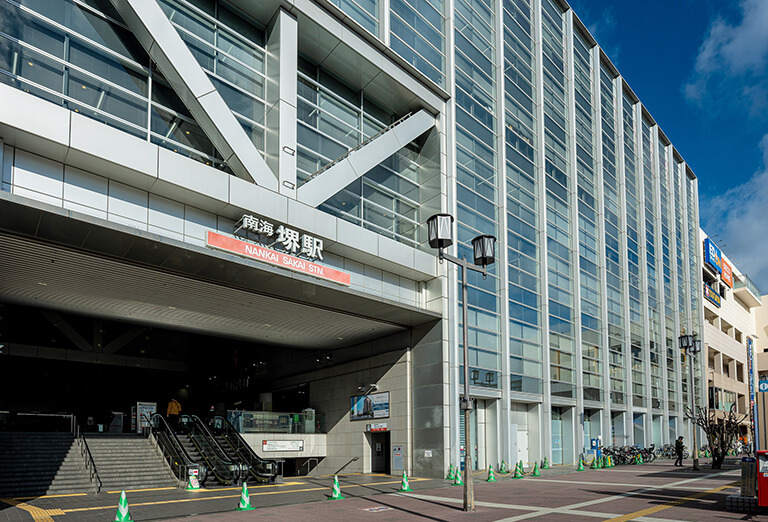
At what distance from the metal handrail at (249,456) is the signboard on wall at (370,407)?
6.13 m

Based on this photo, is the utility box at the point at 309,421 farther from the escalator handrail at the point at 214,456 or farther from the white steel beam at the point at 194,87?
the white steel beam at the point at 194,87

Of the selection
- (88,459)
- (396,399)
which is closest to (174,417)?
(88,459)

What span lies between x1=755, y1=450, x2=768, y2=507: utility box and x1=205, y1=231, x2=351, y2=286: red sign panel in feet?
45.4

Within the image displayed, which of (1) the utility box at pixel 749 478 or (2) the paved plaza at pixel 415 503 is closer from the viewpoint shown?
(1) the utility box at pixel 749 478

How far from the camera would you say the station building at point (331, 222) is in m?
17.3

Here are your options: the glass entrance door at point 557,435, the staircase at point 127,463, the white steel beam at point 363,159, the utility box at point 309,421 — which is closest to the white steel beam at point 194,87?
the white steel beam at point 363,159

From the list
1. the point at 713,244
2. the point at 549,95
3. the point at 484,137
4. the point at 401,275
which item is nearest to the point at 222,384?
the point at 401,275

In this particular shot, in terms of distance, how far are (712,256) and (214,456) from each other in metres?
63.6

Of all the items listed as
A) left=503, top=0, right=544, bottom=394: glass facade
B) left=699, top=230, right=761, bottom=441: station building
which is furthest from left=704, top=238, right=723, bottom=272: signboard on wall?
left=503, top=0, right=544, bottom=394: glass facade

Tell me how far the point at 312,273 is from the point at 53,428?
13.5 meters

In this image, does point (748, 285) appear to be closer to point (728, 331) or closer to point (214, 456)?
point (728, 331)

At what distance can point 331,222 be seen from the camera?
22016 millimetres

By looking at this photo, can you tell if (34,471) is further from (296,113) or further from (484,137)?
(484,137)

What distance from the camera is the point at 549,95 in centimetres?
3831
